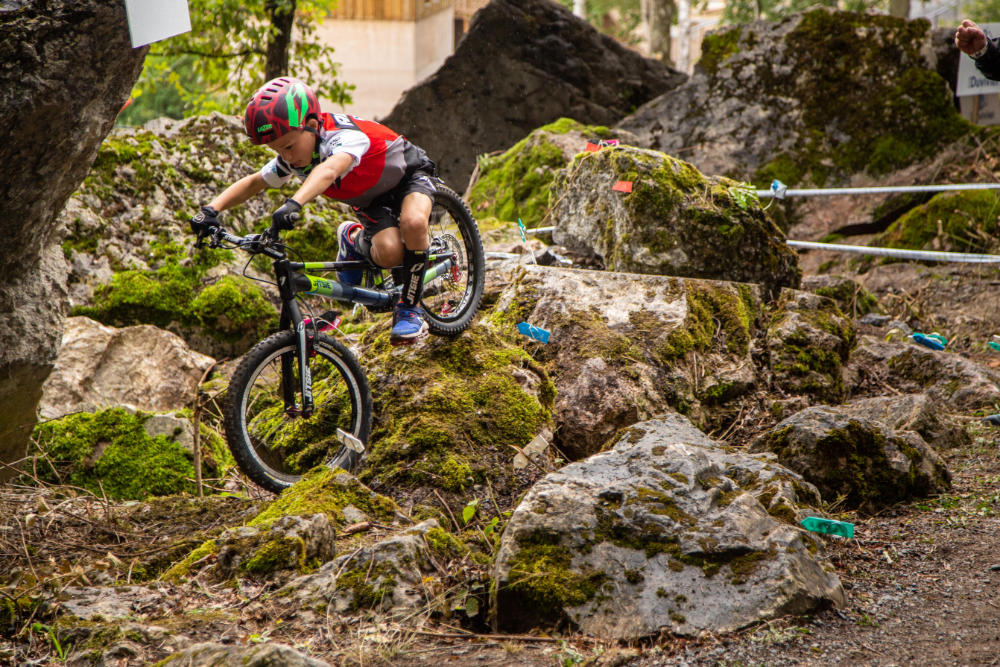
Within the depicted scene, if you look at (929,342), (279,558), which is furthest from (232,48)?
(279,558)

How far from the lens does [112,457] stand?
468 centimetres

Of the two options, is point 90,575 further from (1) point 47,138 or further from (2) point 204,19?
(2) point 204,19


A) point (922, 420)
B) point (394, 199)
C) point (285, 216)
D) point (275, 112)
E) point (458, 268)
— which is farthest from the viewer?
point (458, 268)

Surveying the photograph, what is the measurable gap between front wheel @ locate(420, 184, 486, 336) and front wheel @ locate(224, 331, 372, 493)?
2.47 feet

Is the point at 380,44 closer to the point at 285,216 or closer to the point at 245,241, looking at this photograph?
the point at 245,241

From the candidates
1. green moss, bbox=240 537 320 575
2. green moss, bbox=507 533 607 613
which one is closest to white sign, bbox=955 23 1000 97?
→ green moss, bbox=507 533 607 613

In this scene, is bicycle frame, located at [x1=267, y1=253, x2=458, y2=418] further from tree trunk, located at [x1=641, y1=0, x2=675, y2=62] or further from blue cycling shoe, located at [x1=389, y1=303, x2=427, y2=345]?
tree trunk, located at [x1=641, y1=0, x2=675, y2=62]

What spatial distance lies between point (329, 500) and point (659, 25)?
17.3 meters

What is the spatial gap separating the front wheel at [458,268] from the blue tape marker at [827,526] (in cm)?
218

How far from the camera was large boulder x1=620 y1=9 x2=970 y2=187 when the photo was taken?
9.76 metres

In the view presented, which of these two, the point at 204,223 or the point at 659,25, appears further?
the point at 659,25

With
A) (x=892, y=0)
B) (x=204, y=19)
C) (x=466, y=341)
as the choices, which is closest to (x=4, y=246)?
(x=466, y=341)

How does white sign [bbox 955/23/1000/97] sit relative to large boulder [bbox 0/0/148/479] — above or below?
above

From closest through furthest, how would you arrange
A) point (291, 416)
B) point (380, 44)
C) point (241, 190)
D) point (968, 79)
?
point (291, 416) < point (241, 190) < point (968, 79) < point (380, 44)
